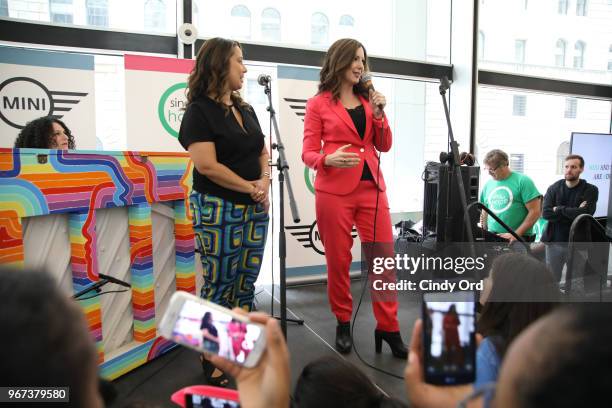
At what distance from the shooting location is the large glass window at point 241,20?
153 inches

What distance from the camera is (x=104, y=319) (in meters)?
2.07

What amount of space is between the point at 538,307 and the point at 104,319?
1822 mm

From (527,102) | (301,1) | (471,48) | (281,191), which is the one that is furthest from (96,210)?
(527,102)

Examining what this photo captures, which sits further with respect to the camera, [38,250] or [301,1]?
[301,1]

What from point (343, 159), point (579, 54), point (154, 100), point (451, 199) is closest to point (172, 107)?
point (154, 100)

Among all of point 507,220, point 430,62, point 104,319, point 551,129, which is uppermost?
point 430,62

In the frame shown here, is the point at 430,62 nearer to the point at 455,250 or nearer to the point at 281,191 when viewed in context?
the point at 455,250

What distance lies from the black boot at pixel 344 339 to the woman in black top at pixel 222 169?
701 mm

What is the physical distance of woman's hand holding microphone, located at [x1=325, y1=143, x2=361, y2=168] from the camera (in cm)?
211

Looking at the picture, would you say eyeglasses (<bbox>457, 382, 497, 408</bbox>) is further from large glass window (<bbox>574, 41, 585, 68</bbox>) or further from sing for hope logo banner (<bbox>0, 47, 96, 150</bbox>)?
large glass window (<bbox>574, 41, 585, 68</bbox>)

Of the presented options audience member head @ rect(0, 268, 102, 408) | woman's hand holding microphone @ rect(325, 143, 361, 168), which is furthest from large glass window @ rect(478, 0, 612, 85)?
audience member head @ rect(0, 268, 102, 408)

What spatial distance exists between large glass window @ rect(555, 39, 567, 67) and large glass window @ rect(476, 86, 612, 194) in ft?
1.31

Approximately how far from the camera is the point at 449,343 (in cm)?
78

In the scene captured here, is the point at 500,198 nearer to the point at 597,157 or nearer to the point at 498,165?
the point at 498,165
